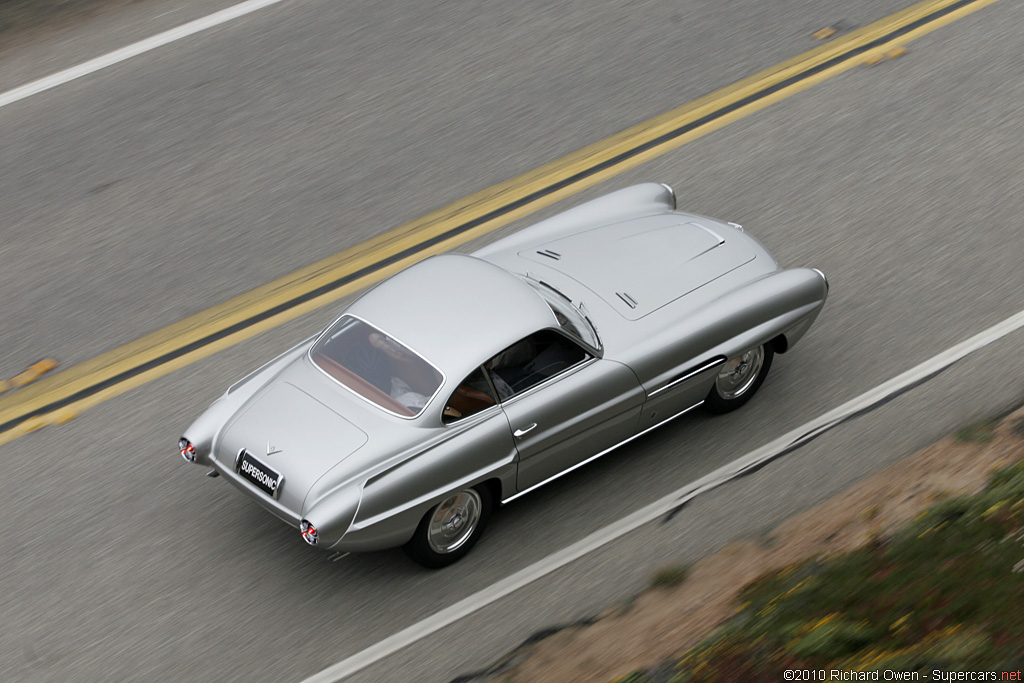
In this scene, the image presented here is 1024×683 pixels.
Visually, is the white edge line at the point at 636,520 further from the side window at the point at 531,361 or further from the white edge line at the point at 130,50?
the white edge line at the point at 130,50

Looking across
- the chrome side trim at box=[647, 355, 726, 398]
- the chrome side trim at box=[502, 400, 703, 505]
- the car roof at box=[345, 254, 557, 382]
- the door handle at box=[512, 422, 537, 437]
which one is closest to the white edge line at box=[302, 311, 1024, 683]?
the chrome side trim at box=[502, 400, 703, 505]

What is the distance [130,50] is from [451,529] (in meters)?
7.22

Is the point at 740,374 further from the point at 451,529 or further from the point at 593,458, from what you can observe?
the point at 451,529

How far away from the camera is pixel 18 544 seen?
6910mm

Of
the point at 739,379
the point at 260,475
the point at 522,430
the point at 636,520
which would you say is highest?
the point at 260,475

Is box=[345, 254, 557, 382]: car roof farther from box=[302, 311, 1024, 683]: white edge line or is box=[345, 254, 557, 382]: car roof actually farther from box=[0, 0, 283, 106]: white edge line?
box=[0, 0, 283, 106]: white edge line

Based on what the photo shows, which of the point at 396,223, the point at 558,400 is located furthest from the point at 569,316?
the point at 396,223

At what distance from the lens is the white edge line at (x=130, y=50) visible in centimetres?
A: 1097

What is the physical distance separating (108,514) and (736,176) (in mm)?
5886

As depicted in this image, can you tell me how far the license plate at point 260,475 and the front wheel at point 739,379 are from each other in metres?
2.96

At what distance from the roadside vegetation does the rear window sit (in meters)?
2.01

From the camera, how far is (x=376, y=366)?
6621mm

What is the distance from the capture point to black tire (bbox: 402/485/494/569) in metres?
6.48

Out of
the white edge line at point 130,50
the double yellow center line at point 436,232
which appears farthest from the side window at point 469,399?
the white edge line at point 130,50
